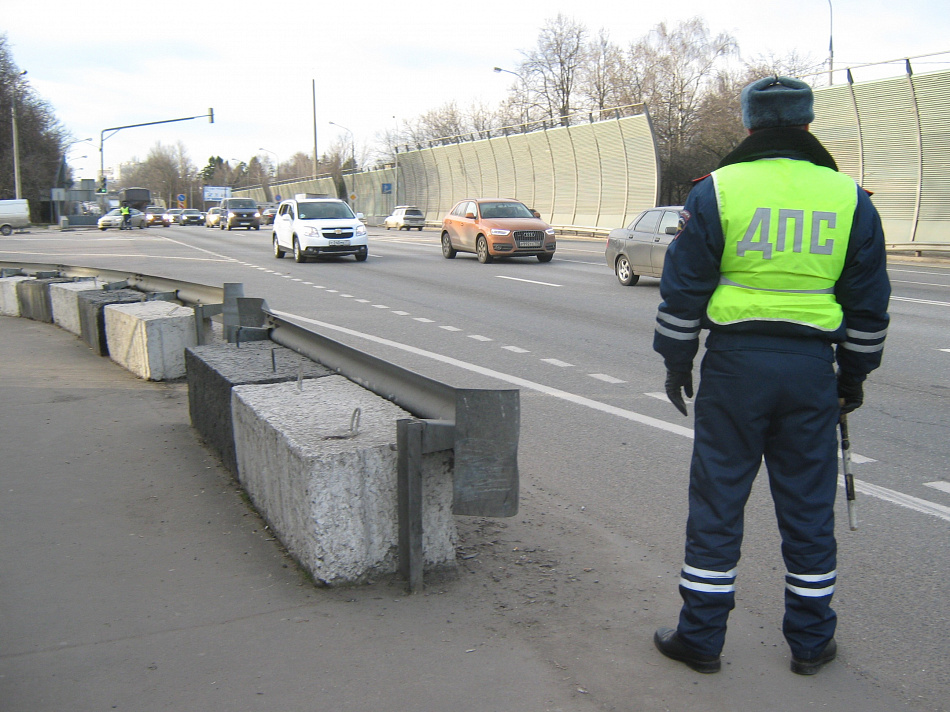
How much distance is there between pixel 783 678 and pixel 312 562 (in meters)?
1.85

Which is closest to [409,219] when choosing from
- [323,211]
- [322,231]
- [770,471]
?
[323,211]

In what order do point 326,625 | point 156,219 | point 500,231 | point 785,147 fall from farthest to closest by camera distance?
point 156,219, point 500,231, point 326,625, point 785,147

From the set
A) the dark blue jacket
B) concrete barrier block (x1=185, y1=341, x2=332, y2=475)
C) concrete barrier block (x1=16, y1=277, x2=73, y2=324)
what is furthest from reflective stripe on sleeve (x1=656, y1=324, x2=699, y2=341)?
concrete barrier block (x1=16, y1=277, x2=73, y2=324)

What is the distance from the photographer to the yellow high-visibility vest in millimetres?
3016

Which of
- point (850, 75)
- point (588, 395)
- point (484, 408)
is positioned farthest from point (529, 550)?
point (850, 75)

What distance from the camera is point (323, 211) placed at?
2564cm

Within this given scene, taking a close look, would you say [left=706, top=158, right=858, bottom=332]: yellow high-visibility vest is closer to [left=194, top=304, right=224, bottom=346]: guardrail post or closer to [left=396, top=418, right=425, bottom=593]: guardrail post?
[left=396, top=418, right=425, bottom=593]: guardrail post

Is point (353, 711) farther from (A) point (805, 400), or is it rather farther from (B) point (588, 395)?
(B) point (588, 395)

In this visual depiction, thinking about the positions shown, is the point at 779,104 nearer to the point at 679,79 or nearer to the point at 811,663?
the point at 811,663

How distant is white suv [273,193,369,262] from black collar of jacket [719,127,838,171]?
72.1ft

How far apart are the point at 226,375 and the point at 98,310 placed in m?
5.10

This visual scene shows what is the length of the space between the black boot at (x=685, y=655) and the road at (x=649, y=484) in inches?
→ 3.3

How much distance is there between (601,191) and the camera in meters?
40.0

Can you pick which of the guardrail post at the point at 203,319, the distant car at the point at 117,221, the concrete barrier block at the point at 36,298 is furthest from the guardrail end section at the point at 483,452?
the distant car at the point at 117,221
